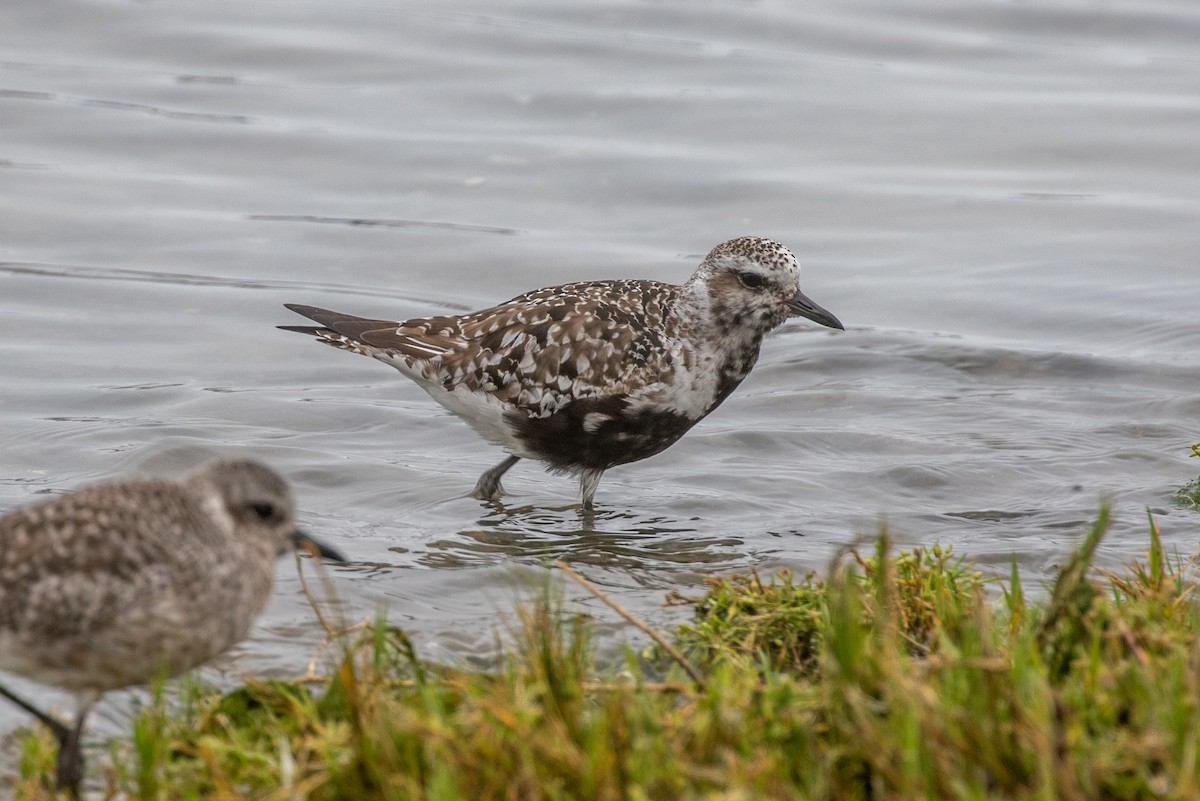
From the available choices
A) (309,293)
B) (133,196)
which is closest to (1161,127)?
(309,293)

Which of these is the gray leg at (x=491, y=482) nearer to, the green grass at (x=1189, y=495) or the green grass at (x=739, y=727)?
the green grass at (x=1189, y=495)

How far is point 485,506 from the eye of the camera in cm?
977

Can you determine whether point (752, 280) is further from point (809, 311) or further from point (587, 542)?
point (587, 542)

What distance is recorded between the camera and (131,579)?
195 inches

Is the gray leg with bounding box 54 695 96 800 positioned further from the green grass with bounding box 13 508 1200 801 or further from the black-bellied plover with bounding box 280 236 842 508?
the black-bellied plover with bounding box 280 236 842 508

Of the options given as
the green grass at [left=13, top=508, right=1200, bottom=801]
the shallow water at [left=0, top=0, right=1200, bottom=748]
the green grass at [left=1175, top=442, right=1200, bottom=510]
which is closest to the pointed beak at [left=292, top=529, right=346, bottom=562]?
the green grass at [left=13, top=508, right=1200, bottom=801]

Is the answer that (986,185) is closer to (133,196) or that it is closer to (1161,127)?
(1161,127)

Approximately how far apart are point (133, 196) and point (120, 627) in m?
12.1

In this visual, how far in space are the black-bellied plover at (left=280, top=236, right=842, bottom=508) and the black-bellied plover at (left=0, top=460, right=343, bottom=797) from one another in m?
4.30

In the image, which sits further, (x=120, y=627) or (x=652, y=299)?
(x=652, y=299)

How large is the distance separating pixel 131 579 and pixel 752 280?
212 inches

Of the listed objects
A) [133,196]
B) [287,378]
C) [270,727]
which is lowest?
[270,727]

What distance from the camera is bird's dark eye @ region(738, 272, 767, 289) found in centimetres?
959

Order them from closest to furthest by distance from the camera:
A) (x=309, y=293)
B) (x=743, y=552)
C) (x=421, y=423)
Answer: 1. (x=743, y=552)
2. (x=421, y=423)
3. (x=309, y=293)
